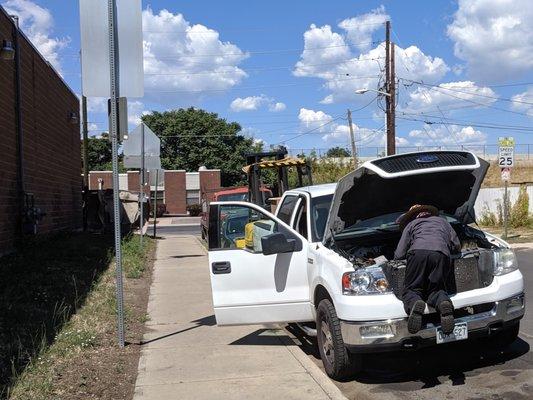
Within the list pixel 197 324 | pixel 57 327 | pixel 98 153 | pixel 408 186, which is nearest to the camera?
pixel 408 186

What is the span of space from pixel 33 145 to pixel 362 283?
12287mm

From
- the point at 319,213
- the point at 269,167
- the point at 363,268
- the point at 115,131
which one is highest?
the point at 115,131

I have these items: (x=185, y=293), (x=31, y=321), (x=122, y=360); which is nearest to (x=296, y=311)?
(x=122, y=360)

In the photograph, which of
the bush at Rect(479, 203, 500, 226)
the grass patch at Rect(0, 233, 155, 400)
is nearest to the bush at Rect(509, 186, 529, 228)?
the bush at Rect(479, 203, 500, 226)

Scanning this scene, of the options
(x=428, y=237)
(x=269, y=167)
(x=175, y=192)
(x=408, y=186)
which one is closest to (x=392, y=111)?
(x=269, y=167)

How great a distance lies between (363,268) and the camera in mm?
4961

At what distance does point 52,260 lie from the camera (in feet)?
37.3

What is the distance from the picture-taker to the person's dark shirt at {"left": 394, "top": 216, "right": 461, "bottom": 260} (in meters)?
4.98

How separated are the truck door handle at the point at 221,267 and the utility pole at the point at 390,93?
25.7 meters

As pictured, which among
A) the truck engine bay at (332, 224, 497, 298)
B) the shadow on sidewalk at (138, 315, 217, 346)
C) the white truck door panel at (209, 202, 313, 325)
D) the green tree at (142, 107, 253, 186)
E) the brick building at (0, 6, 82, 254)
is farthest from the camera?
the green tree at (142, 107, 253, 186)

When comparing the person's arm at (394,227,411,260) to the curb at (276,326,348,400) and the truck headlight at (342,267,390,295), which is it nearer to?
the truck headlight at (342,267,390,295)

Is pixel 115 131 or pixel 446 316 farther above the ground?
pixel 115 131

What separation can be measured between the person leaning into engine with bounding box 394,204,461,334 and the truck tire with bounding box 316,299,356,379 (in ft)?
2.10

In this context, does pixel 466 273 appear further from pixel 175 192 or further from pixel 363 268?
pixel 175 192
